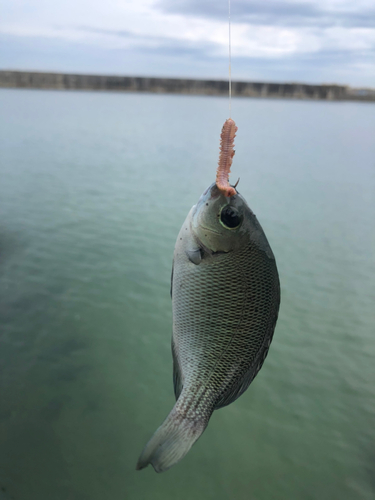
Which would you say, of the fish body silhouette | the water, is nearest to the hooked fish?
the fish body silhouette

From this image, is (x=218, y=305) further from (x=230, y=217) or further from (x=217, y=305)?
(x=230, y=217)

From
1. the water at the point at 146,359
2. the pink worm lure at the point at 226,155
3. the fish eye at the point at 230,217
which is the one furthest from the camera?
the water at the point at 146,359

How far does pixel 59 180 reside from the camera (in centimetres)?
1341

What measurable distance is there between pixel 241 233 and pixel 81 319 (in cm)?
497

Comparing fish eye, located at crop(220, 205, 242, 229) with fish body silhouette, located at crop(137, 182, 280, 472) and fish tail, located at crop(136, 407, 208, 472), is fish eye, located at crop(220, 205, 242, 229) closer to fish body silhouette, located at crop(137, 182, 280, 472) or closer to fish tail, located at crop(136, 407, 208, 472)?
fish body silhouette, located at crop(137, 182, 280, 472)

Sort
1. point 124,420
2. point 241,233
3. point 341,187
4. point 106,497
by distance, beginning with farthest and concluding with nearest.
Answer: point 341,187 → point 124,420 → point 106,497 → point 241,233

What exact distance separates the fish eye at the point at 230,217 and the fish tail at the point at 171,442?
2.11 feet

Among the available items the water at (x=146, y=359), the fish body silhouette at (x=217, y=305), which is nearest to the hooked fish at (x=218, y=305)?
the fish body silhouette at (x=217, y=305)

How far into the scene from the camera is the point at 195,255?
139 centimetres

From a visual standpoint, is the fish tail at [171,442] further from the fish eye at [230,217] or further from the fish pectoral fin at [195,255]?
the fish eye at [230,217]

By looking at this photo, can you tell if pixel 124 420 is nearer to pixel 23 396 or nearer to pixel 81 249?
pixel 23 396

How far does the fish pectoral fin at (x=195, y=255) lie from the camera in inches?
54.7

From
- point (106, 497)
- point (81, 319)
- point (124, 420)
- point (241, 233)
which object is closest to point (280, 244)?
point (81, 319)

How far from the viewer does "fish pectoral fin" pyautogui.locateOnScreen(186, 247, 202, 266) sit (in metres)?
1.39
